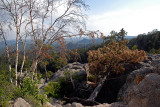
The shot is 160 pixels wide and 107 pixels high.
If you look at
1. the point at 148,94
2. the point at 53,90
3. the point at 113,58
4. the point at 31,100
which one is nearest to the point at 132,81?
the point at 113,58

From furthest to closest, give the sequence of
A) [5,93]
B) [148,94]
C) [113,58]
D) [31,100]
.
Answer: [113,58] → [31,100] → [5,93] → [148,94]

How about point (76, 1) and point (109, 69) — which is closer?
point (76, 1)

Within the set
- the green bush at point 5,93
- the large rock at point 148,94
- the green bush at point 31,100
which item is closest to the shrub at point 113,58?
the large rock at point 148,94

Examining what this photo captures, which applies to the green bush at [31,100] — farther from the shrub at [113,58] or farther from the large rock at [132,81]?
the shrub at [113,58]

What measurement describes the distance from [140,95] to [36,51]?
3.87 m

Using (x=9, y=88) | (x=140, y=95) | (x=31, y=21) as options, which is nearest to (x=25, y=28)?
(x=31, y=21)

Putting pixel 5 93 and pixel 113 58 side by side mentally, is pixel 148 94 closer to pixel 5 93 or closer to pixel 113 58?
pixel 5 93

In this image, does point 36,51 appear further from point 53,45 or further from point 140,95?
point 140,95

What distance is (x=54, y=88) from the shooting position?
9.98 m

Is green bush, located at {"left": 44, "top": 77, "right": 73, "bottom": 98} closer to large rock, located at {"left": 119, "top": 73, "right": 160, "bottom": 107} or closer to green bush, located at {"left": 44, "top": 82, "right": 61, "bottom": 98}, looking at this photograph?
green bush, located at {"left": 44, "top": 82, "right": 61, "bottom": 98}

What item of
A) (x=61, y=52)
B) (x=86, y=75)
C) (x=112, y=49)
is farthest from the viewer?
(x=86, y=75)

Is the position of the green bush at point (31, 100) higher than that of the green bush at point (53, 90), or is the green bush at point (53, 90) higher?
the green bush at point (31, 100)

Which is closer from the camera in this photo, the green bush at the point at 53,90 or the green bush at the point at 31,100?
the green bush at the point at 31,100

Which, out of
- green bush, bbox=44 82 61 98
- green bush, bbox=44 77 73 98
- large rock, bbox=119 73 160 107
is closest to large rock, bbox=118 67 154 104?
large rock, bbox=119 73 160 107
